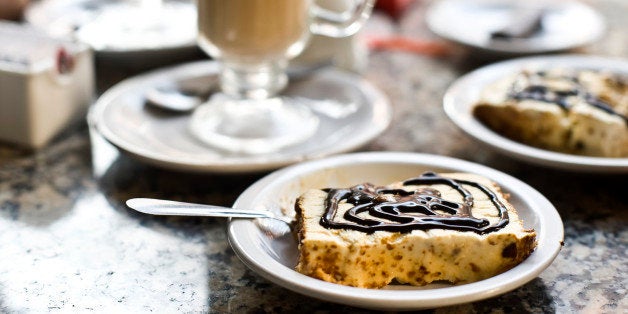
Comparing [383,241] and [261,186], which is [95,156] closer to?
[261,186]

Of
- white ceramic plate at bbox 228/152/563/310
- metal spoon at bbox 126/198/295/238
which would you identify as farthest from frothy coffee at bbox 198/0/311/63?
metal spoon at bbox 126/198/295/238

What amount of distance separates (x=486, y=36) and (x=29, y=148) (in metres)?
0.92

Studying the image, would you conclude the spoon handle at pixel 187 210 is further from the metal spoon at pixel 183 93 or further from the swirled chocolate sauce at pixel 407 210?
the metal spoon at pixel 183 93

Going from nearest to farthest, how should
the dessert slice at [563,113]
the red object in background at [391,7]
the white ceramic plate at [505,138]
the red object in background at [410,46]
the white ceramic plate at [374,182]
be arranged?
the white ceramic plate at [374,182], the white ceramic plate at [505,138], the dessert slice at [563,113], the red object in background at [410,46], the red object in background at [391,7]

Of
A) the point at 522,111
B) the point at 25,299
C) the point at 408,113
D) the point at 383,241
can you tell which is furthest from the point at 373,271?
the point at 408,113

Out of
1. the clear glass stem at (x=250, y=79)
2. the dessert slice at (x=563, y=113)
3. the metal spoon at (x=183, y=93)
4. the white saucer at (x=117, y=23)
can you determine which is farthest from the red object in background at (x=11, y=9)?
the dessert slice at (x=563, y=113)

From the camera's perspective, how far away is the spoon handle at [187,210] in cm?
89

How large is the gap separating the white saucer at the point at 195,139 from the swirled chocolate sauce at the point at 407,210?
8.3 inches

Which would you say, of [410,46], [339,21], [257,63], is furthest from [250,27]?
[410,46]

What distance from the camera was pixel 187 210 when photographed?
898 mm

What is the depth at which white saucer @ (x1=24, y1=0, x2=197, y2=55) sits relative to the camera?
1.52m

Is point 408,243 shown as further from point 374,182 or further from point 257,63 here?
point 257,63

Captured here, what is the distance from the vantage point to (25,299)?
86 centimetres

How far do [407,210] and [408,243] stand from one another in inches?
2.2
